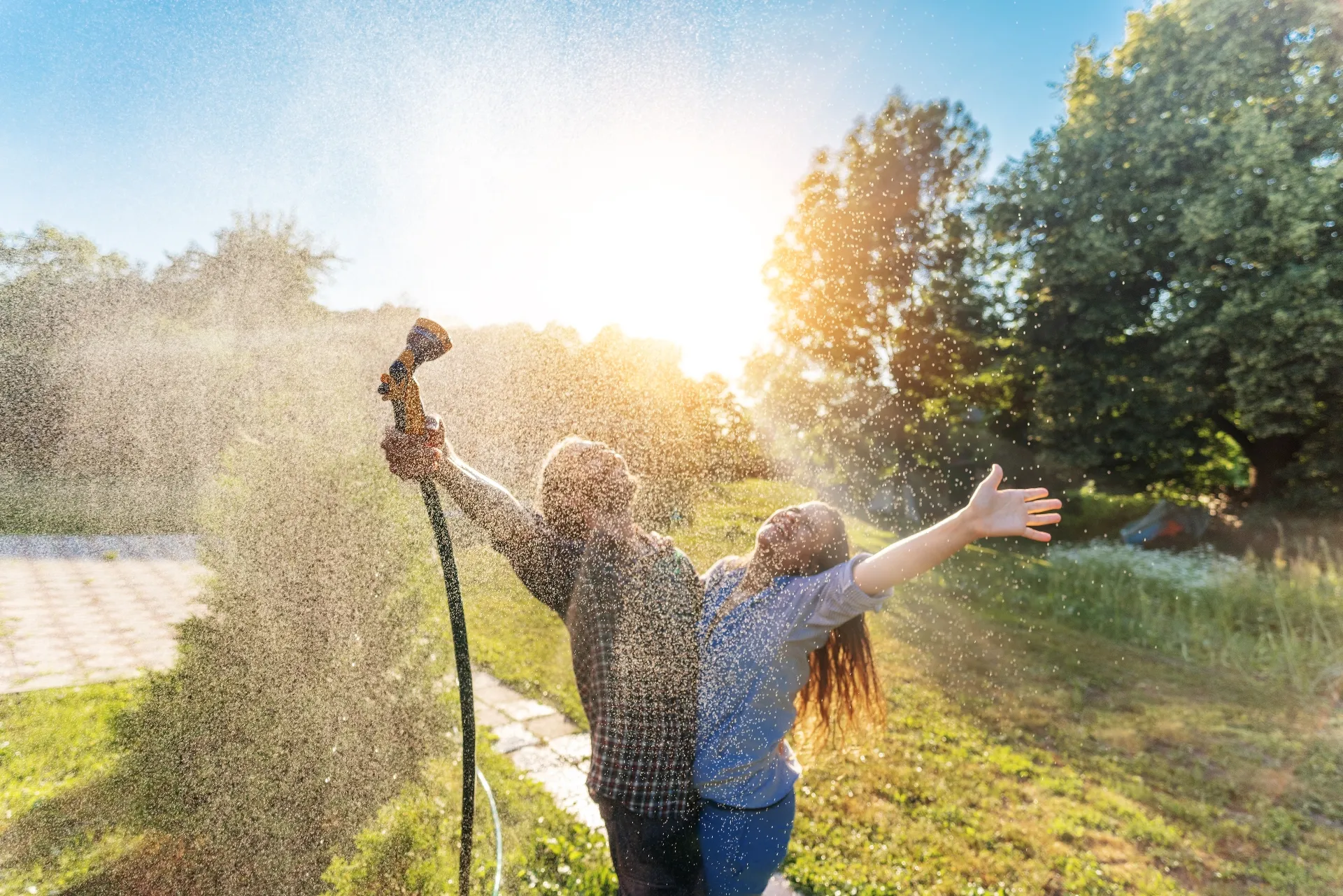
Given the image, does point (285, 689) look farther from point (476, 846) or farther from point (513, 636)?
point (513, 636)

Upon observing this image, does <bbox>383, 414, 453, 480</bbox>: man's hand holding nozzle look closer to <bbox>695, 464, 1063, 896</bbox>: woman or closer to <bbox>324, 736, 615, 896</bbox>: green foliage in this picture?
<bbox>695, 464, 1063, 896</bbox>: woman

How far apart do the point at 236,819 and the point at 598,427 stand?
5.70m

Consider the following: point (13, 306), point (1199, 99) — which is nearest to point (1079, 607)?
point (1199, 99)

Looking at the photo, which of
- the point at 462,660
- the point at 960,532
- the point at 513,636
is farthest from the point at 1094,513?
the point at 462,660

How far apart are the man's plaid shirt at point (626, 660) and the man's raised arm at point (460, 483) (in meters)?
0.04

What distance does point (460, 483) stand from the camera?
2137mm

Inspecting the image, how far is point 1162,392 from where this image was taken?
45.9 feet

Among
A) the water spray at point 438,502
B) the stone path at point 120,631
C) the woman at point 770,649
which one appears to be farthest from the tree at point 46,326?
the woman at point 770,649

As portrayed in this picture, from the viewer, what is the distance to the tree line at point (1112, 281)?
39.2 feet

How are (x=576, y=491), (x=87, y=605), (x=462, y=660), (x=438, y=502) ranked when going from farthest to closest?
1. (x=87, y=605)
2. (x=462, y=660)
3. (x=438, y=502)
4. (x=576, y=491)

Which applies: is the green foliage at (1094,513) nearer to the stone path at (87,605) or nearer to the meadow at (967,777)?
the meadow at (967,777)

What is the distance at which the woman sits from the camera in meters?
1.98

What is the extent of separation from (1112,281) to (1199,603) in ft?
27.2

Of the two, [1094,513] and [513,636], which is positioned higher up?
[1094,513]
